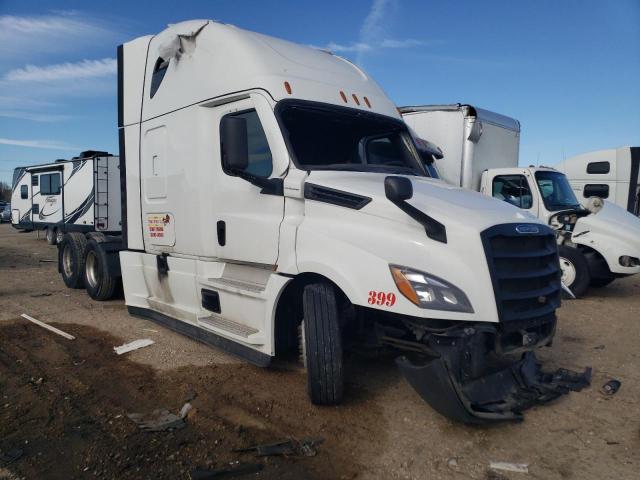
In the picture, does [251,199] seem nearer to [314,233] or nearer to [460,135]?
[314,233]

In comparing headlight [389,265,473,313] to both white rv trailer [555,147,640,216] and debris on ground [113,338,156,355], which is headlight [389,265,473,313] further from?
white rv trailer [555,147,640,216]

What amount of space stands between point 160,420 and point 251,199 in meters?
2.06

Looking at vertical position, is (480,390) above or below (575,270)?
below

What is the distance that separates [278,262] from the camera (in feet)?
14.4

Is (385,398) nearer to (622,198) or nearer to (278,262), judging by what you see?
(278,262)

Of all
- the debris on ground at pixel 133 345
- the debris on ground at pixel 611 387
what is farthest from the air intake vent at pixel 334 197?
the debris on ground at pixel 133 345

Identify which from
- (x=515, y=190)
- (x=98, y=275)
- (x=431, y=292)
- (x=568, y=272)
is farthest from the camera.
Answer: (x=515, y=190)

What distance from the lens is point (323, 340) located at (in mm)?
3941

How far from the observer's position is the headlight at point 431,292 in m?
3.43

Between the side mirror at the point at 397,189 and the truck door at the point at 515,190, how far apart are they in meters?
6.60

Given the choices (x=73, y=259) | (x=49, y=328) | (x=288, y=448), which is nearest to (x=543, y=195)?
(x=288, y=448)

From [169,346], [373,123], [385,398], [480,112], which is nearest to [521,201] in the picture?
[480,112]

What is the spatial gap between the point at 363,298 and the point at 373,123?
2277 mm

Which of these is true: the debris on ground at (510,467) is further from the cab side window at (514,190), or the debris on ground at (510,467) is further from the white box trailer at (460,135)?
the cab side window at (514,190)
